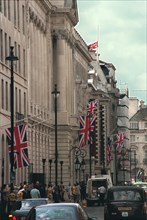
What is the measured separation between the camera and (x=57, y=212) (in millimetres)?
27484

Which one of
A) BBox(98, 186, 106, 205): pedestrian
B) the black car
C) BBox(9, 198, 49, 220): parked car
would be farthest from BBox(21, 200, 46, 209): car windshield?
BBox(98, 186, 106, 205): pedestrian

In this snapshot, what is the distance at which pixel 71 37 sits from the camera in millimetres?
118188

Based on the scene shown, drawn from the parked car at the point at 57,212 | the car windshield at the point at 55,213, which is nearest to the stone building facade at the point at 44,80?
the parked car at the point at 57,212

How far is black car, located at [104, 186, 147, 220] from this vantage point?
45094 mm

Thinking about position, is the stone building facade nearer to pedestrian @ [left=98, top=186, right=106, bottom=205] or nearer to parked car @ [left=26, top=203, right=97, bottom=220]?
pedestrian @ [left=98, top=186, right=106, bottom=205]

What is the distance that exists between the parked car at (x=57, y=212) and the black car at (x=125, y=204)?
17205 millimetres

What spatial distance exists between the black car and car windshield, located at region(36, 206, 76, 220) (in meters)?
17.6

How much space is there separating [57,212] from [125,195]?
19.1 metres

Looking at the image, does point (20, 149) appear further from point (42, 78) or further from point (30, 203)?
point (42, 78)

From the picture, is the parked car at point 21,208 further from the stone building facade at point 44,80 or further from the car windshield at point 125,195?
the stone building facade at point 44,80

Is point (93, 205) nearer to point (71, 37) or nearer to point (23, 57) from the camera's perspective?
point (23, 57)

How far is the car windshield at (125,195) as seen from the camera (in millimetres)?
46000

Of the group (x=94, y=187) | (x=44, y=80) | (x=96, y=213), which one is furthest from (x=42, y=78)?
(x=96, y=213)

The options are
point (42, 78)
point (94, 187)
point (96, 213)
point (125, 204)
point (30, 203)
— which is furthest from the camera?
point (42, 78)
